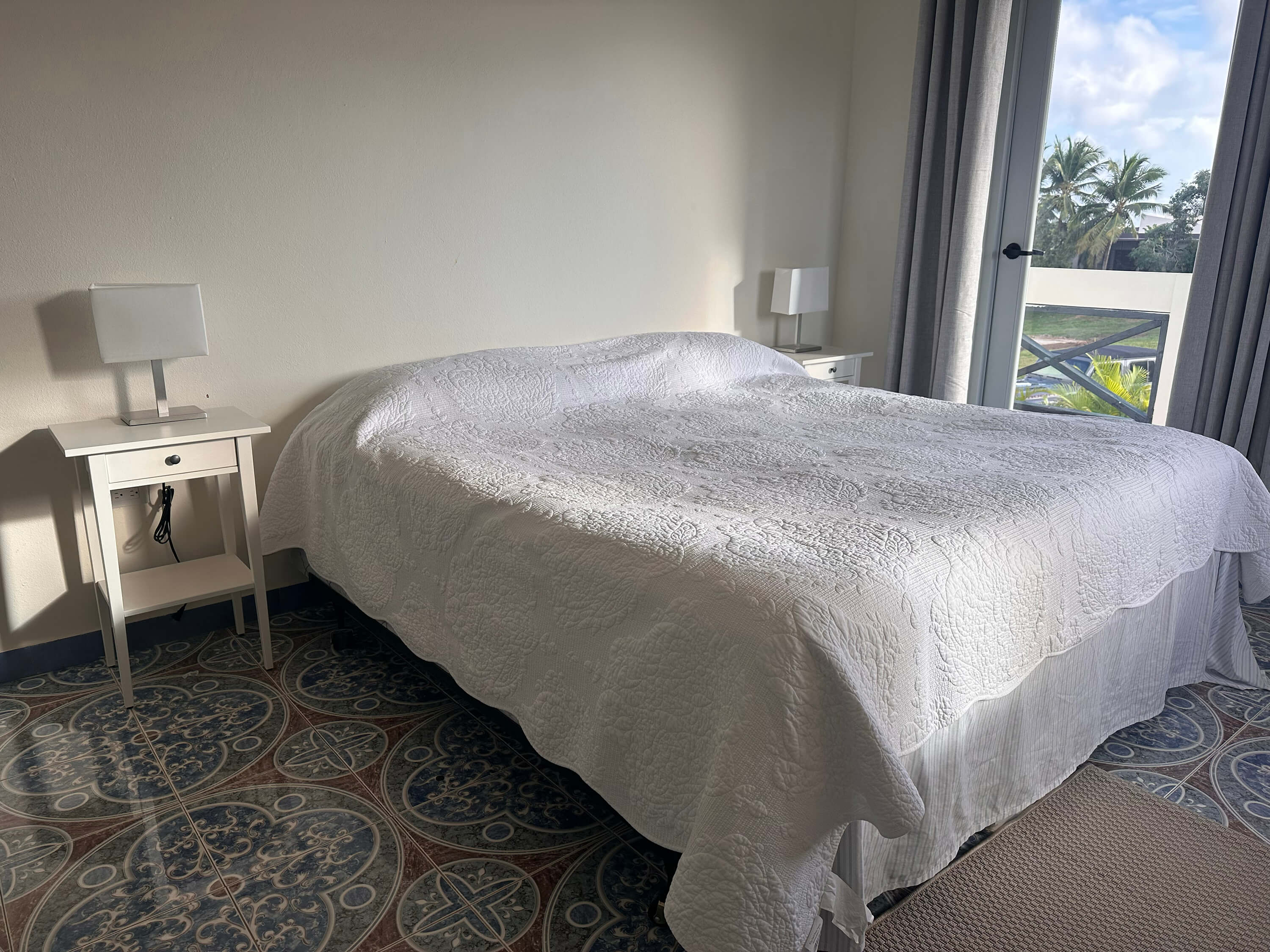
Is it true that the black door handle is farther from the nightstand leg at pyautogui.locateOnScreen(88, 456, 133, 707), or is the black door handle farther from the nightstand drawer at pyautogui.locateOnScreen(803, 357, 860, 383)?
the nightstand leg at pyautogui.locateOnScreen(88, 456, 133, 707)

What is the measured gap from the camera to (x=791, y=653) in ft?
3.97

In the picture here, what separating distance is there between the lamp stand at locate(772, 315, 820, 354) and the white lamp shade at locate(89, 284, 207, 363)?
2.38 metres

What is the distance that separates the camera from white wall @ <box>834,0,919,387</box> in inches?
149

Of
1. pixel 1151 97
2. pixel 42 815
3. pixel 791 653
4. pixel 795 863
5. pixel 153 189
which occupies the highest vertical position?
pixel 1151 97

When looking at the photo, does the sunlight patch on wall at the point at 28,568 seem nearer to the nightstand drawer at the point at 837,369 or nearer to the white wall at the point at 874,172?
the nightstand drawer at the point at 837,369

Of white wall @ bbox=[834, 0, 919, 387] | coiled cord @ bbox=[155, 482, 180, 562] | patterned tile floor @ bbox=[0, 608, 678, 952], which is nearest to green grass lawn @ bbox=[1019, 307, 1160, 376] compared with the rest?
white wall @ bbox=[834, 0, 919, 387]

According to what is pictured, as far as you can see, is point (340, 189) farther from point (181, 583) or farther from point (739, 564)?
point (739, 564)

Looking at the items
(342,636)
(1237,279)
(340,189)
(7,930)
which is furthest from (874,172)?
(7,930)

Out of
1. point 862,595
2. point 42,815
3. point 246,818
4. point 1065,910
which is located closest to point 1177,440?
point 1065,910

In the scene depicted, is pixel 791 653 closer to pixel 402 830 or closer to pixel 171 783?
pixel 402 830

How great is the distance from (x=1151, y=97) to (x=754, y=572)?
9.61ft

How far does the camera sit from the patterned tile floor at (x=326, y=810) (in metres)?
1.52

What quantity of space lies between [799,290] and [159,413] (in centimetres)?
250

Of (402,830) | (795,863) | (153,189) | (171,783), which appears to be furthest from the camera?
(153,189)
